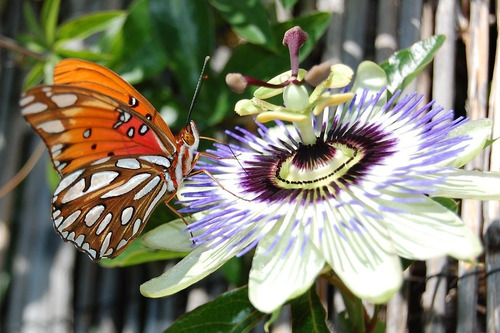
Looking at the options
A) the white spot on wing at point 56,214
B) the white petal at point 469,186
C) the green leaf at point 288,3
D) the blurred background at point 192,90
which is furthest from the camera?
the green leaf at point 288,3

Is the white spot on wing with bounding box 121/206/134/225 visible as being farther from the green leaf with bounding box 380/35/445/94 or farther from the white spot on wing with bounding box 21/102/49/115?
the green leaf with bounding box 380/35/445/94

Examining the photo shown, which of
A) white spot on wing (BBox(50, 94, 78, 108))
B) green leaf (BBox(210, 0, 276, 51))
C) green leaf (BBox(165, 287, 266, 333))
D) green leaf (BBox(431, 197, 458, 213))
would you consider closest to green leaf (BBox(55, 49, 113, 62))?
green leaf (BBox(210, 0, 276, 51))

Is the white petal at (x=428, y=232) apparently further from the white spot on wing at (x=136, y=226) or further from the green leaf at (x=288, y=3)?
the green leaf at (x=288, y=3)

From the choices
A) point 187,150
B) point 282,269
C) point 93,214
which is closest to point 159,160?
point 187,150

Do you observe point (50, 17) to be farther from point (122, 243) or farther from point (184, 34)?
point (122, 243)

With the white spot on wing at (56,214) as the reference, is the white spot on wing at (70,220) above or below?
below

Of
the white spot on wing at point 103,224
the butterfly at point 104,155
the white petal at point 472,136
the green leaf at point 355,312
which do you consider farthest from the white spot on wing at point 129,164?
the white petal at point 472,136

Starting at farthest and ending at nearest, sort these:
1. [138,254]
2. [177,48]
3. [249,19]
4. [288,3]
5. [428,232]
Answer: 1. [177,48]
2. [249,19]
3. [288,3]
4. [138,254]
5. [428,232]
